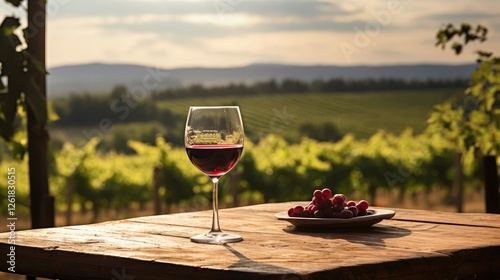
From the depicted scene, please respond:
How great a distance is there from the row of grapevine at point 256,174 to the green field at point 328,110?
46.9 ft

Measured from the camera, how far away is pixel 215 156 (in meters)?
2.05

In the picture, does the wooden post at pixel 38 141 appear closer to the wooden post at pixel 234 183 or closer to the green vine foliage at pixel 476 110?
the green vine foliage at pixel 476 110

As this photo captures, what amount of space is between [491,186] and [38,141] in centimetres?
221

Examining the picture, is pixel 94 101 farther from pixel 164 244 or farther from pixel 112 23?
pixel 164 244

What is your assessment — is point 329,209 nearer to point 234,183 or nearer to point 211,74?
point 234,183

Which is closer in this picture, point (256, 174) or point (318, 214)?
point (318, 214)

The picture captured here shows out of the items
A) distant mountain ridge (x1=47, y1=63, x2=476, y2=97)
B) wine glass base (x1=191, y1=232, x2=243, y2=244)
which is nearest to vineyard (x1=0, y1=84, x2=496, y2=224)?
wine glass base (x1=191, y1=232, x2=243, y2=244)

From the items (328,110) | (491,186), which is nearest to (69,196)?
(491,186)

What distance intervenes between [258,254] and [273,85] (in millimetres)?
31246

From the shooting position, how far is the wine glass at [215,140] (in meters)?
2.05

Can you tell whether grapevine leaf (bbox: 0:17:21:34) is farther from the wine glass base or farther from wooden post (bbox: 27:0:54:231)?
the wine glass base

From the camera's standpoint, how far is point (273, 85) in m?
33.0

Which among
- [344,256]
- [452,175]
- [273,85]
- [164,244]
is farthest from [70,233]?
[273,85]

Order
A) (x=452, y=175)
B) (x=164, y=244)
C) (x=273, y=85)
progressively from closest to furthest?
(x=164, y=244) < (x=452, y=175) < (x=273, y=85)
